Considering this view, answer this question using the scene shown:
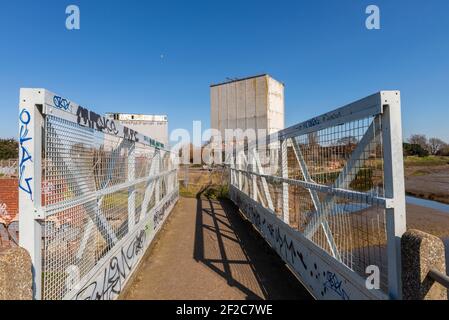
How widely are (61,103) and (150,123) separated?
1120cm

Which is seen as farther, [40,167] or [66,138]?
[66,138]

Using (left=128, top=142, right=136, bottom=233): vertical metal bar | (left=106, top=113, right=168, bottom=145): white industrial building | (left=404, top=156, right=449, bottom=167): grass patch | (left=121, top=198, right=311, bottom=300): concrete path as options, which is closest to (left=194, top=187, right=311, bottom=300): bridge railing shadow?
(left=121, top=198, right=311, bottom=300): concrete path

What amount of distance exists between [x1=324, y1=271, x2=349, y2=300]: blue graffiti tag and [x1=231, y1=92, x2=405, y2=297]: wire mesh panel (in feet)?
0.64

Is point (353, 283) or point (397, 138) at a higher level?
point (397, 138)

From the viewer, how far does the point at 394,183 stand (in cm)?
231

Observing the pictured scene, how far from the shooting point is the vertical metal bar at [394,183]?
7.49 ft

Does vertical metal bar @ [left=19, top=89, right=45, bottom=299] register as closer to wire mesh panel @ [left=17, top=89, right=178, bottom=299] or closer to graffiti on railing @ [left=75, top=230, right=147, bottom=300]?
wire mesh panel @ [left=17, top=89, right=178, bottom=299]

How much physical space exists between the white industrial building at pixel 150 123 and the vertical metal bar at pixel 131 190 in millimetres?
8188

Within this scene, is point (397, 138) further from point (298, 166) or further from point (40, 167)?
point (40, 167)

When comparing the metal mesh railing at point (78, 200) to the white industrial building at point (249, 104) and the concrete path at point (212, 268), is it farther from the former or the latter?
the white industrial building at point (249, 104)

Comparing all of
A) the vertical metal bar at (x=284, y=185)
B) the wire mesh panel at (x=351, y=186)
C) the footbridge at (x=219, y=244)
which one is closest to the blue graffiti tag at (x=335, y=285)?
the footbridge at (x=219, y=244)

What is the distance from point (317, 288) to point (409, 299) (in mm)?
1720
